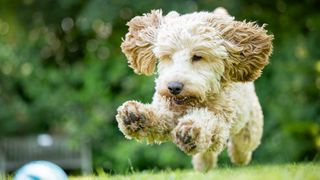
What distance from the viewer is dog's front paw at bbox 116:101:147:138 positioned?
195 inches

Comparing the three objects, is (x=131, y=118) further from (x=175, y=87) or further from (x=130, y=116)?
(x=175, y=87)

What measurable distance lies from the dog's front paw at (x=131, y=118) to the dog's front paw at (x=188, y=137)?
319mm

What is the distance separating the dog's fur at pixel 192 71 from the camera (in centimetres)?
499

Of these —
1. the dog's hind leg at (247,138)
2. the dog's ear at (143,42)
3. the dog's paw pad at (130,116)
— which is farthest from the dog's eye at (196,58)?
the dog's hind leg at (247,138)

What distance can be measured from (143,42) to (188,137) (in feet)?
3.79

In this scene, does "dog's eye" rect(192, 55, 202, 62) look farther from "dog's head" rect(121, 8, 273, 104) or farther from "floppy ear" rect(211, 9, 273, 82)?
"floppy ear" rect(211, 9, 273, 82)

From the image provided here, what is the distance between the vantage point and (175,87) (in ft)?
16.4

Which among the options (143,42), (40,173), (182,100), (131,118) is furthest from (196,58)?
(40,173)

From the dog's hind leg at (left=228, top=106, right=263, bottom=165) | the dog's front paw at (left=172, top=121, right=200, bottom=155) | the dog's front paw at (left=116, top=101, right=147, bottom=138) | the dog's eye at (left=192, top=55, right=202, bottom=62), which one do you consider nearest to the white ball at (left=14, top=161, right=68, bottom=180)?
the dog's front paw at (left=116, top=101, right=147, bottom=138)

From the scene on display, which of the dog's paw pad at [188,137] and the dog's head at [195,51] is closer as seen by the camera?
the dog's paw pad at [188,137]

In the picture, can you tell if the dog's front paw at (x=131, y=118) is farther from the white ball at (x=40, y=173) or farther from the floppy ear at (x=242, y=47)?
the floppy ear at (x=242, y=47)

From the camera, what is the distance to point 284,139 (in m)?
12.2

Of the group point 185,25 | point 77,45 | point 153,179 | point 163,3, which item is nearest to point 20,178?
point 153,179

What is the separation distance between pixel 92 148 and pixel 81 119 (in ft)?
1.98
